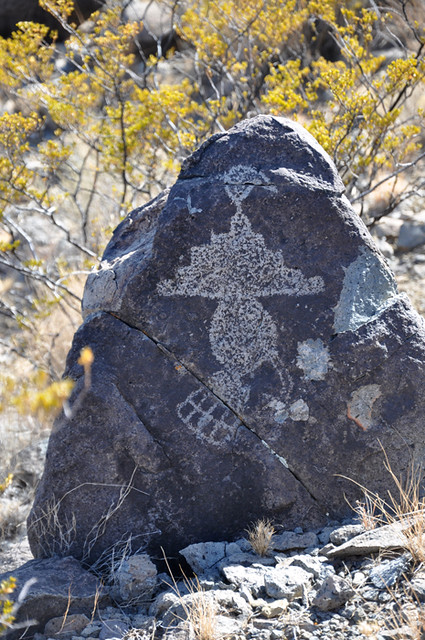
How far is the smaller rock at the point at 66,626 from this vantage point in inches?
106

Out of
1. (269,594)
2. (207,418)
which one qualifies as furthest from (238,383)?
Result: (269,594)

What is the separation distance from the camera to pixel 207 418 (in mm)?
3100

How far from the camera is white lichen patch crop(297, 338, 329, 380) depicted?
3.09m

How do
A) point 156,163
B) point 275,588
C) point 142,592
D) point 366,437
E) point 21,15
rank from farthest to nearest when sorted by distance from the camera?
point 21,15 < point 156,163 < point 366,437 < point 142,592 < point 275,588

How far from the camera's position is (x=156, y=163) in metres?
7.16

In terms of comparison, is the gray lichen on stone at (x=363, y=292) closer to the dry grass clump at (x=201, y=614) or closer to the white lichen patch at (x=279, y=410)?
the white lichen patch at (x=279, y=410)

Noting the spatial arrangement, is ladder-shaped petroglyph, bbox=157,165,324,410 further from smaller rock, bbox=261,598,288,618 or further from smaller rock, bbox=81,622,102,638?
smaller rock, bbox=81,622,102,638

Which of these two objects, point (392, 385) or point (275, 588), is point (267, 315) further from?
point (275, 588)

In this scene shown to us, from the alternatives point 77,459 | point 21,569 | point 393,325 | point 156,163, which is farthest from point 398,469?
point 156,163

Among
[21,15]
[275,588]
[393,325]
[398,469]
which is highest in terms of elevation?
[21,15]

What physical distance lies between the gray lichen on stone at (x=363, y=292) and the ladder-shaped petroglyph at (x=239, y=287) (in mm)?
135

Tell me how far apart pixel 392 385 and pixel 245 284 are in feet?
2.61

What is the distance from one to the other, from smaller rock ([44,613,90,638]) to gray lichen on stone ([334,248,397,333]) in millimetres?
1604

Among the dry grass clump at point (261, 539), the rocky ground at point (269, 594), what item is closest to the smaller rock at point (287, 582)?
the rocky ground at point (269, 594)
